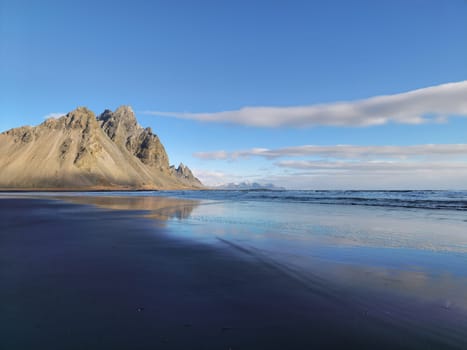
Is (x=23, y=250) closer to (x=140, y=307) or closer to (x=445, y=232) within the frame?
(x=140, y=307)

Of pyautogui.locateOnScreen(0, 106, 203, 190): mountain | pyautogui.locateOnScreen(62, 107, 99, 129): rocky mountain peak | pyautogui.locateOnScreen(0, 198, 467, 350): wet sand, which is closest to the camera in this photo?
pyautogui.locateOnScreen(0, 198, 467, 350): wet sand

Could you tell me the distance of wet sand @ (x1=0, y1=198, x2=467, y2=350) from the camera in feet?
11.0

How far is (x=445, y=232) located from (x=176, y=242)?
452 inches

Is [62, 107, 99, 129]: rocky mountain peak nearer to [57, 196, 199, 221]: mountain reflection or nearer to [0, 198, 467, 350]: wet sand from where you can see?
[57, 196, 199, 221]: mountain reflection

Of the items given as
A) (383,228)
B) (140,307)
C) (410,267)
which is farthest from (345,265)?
(383,228)

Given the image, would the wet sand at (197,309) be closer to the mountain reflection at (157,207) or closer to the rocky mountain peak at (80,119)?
the mountain reflection at (157,207)

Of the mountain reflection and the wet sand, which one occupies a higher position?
the wet sand

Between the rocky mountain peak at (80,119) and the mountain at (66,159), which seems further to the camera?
the rocky mountain peak at (80,119)

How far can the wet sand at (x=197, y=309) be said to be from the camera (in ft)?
11.0

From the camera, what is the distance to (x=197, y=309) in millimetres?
4164

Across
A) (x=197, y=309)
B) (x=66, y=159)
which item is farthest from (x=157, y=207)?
(x=66, y=159)

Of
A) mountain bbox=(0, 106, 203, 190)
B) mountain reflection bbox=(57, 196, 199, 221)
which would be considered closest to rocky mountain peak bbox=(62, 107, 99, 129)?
mountain bbox=(0, 106, 203, 190)

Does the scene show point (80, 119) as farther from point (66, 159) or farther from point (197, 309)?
point (197, 309)

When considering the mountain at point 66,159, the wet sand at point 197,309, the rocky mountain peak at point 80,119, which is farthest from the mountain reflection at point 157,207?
the rocky mountain peak at point 80,119
